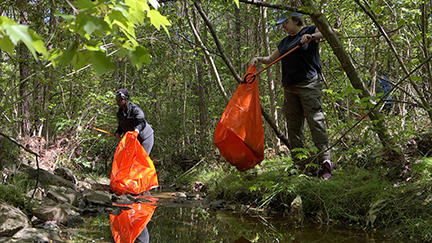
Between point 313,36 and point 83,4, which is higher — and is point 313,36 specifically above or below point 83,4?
below

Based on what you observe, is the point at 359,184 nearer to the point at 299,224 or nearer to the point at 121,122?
the point at 299,224

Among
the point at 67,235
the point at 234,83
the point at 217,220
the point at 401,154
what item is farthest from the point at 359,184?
the point at 234,83

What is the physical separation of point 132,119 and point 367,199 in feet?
11.5

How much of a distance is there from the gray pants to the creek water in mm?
831

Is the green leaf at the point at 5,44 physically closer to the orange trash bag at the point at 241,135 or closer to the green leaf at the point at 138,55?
the green leaf at the point at 138,55

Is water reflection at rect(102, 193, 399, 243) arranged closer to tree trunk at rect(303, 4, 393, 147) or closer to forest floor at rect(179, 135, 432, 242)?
forest floor at rect(179, 135, 432, 242)

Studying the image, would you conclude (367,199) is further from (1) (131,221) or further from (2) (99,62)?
(2) (99,62)

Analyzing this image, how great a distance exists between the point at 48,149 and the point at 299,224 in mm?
5001

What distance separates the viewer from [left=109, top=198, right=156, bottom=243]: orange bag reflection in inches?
96.8

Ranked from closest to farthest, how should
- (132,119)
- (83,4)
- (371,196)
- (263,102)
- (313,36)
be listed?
(83,4)
(371,196)
(313,36)
(132,119)
(263,102)

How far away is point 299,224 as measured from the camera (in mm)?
2750

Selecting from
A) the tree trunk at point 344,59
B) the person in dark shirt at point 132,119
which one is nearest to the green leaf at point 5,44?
the tree trunk at point 344,59

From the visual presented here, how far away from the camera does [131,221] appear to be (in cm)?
298

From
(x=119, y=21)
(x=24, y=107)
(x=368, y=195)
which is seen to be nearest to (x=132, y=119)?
(x=24, y=107)
